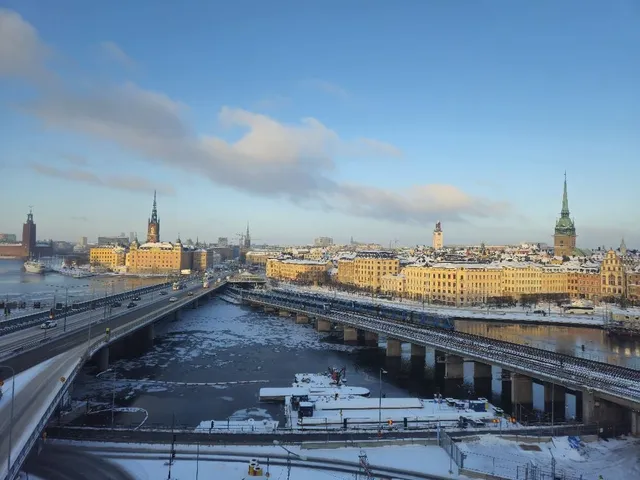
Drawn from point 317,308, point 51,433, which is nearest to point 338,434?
point 51,433

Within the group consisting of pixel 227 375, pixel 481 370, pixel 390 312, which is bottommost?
pixel 227 375

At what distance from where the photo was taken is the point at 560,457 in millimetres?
22594

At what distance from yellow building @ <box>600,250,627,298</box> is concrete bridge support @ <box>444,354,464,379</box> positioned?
215ft

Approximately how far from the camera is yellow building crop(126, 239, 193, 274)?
17680cm

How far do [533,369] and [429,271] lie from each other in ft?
213

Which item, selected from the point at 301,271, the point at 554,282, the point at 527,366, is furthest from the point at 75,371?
the point at 301,271

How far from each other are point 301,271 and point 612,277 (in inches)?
3021

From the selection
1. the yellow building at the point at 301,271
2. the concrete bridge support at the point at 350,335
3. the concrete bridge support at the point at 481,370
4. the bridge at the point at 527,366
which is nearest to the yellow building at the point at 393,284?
the yellow building at the point at 301,271

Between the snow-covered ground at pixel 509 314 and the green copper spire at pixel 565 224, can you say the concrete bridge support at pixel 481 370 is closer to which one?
the snow-covered ground at pixel 509 314

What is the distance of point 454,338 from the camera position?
46.7 meters

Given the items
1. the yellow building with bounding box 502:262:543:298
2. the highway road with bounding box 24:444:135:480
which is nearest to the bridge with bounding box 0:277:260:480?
the highway road with bounding box 24:444:135:480

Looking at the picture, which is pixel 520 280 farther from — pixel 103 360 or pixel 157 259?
pixel 157 259

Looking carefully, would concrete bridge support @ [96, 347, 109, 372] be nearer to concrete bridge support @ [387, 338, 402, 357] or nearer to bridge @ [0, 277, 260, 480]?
bridge @ [0, 277, 260, 480]

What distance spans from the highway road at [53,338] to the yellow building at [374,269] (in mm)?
65124
